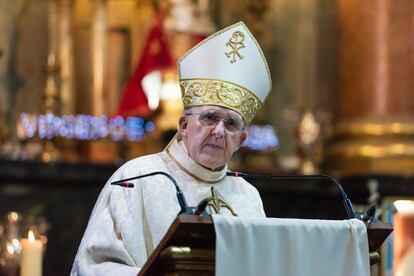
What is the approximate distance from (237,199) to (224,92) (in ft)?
1.17

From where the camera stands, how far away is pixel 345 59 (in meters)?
9.91

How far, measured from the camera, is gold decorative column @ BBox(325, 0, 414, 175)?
9.52m

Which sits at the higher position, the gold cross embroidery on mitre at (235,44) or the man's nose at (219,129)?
the gold cross embroidery on mitre at (235,44)

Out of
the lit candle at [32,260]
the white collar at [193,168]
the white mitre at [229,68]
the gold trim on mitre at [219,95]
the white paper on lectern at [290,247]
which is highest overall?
the white mitre at [229,68]

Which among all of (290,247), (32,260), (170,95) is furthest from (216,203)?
(170,95)

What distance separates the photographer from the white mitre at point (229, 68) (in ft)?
15.3

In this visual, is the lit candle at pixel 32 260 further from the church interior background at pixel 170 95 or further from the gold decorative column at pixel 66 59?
the gold decorative column at pixel 66 59

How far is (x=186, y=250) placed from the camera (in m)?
3.84

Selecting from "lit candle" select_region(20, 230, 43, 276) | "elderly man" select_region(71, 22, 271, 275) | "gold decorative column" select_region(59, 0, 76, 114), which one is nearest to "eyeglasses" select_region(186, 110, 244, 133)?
"elderly man" select_region(71, 22, 271, 275)

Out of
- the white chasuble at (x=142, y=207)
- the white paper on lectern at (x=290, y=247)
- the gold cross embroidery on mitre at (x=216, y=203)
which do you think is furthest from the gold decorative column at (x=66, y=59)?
the white paper on lectern at (x=290, y=247)

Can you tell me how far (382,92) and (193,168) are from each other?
16.6ft

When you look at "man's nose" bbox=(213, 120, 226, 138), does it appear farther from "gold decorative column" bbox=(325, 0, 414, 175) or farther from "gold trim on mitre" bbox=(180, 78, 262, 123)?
"gold decorative column" bbox=(325, 0, 414, 175)

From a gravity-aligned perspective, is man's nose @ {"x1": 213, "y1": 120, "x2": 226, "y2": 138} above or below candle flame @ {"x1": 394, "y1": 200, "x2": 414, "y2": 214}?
above

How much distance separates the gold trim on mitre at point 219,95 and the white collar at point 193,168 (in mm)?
145
